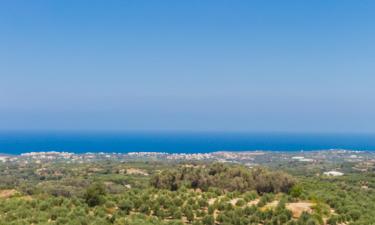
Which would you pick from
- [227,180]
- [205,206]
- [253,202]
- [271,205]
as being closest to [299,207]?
[271,205]

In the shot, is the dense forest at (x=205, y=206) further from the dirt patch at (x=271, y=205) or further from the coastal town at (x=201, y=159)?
the coastal town at (x=201, y=159)

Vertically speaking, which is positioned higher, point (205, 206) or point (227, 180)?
point (227, 180)

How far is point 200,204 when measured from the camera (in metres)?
21.8

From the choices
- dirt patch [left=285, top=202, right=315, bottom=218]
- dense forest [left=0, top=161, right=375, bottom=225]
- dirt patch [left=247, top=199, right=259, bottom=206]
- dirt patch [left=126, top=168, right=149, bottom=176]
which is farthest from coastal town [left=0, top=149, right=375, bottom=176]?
dirt patch [left=285, top=202, right=315, bottom=218]

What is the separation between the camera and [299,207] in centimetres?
2155

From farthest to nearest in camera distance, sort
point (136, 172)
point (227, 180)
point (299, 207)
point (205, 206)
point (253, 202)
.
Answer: point (136, 172)
point (227, 180)
point (253, 202)
point (205, 206)
point (299, 207)

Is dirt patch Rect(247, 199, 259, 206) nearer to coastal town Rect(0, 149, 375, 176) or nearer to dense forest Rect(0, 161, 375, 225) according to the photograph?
dense forest Rect(0, 161, 375, 225)

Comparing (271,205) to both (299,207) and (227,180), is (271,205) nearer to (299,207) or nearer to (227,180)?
(299,207)

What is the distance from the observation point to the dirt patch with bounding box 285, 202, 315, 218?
2075 cm

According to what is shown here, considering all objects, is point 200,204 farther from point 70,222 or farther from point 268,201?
point 70,222

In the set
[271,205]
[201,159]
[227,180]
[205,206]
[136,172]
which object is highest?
[227,180]

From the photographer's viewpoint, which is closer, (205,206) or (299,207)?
(299,207)

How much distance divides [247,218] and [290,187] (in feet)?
26.7

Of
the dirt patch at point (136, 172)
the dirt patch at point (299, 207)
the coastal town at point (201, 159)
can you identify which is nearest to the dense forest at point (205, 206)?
the dirt patch at point (299, 207)
